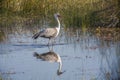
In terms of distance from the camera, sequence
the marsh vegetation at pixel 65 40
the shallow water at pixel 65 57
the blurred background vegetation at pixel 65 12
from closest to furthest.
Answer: the shallow water at pixel 65 57 < the marsh vegetation at pixel 65 40 < the blurred background vegetation at pixel 65 12

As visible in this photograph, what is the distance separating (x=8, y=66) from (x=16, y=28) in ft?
15.4

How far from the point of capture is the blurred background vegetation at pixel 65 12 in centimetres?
1477

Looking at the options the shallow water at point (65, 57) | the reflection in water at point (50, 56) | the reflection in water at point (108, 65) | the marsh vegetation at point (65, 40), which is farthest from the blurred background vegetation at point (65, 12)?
the reflection in water at point (50, 56)

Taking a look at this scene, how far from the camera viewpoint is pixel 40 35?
13.2 meters

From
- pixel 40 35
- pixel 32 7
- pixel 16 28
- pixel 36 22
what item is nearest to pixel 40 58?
pixel 40 35

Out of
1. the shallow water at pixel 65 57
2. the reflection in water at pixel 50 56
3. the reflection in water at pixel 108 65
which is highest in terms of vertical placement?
the reflection in water at pixel 108 65

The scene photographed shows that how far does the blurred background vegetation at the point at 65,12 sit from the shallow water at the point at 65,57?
86 cm

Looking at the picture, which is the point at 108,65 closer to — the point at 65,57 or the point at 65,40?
the point at 65,57

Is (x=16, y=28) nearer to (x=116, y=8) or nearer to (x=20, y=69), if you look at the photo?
(x=116, y=8)

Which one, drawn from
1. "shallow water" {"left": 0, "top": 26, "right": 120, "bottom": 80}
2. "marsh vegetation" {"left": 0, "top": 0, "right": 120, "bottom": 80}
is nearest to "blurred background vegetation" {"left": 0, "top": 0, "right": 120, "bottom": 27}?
"marsh vegetation" {"left": 0, "top": 0, "right": 120, "bottom": 80}

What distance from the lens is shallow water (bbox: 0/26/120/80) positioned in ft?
31.0

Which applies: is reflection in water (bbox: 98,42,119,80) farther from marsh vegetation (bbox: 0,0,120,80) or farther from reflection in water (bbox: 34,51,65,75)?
reflection in water (bbox: 34,51,65,75)

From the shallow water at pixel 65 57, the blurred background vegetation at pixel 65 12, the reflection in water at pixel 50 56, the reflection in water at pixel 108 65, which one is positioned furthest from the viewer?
the blurred background vegetation at pixel 65 12

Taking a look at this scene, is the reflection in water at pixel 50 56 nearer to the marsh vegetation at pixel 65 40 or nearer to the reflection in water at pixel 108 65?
the marsh vegetation at pixel 65 40
